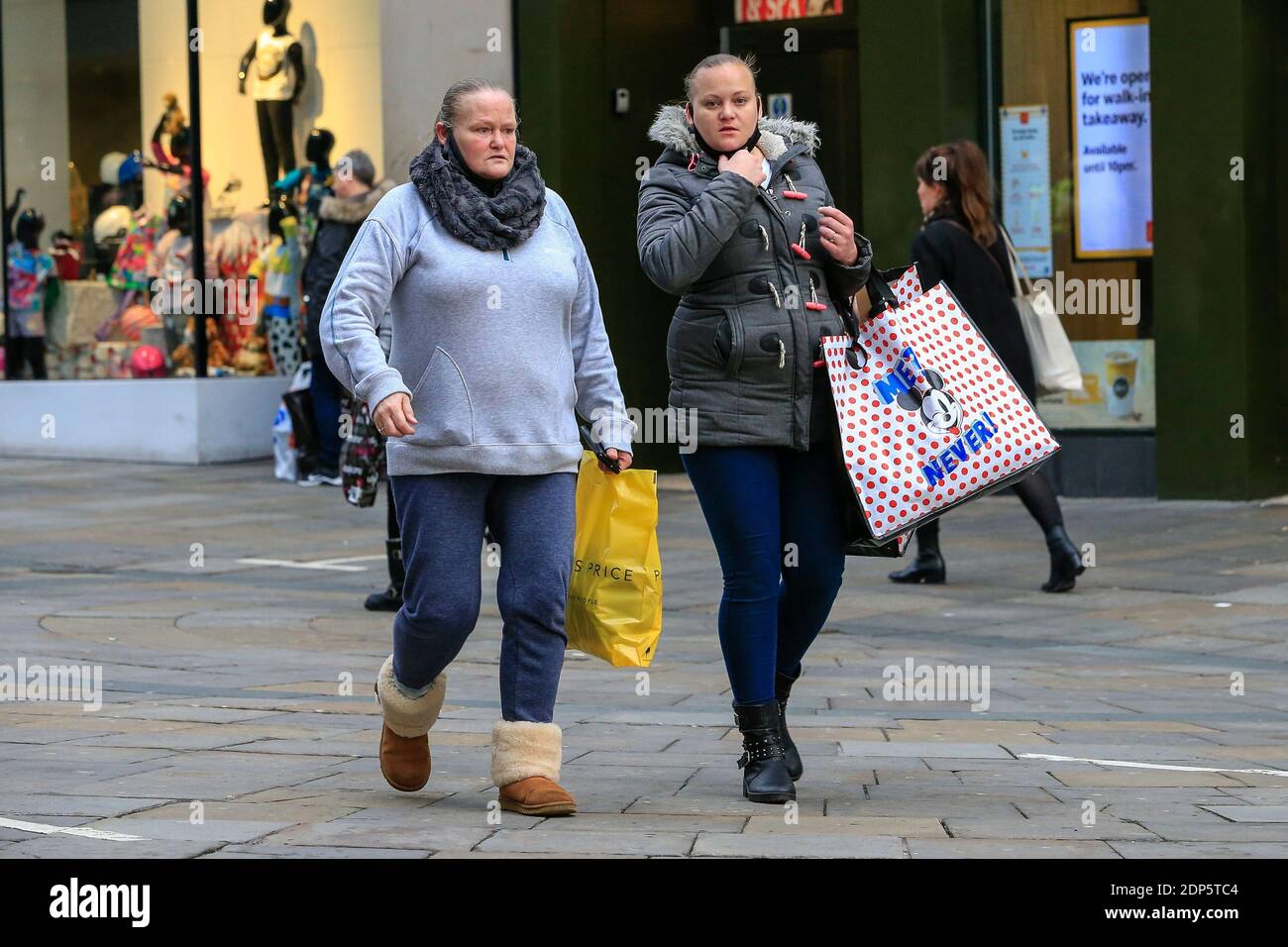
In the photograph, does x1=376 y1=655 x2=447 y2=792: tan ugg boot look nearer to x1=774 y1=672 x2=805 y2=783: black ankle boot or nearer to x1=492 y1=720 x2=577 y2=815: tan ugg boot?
x1=492 y1=720 x2=577 y2=815: tan ugg boot

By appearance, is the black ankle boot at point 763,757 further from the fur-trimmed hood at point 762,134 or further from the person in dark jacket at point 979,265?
the person in dark jacket at point 979,265

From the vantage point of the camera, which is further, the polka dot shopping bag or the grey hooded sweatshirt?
the polka dot shopping bag

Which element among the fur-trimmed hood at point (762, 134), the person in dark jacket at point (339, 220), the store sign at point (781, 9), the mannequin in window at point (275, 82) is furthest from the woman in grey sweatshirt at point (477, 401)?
the mannequin in window at point (275, 82)

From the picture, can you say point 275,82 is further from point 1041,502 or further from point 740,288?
point 740,288

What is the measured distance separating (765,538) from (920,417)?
515 millimetres

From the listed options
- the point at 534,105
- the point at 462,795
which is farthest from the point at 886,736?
the point at 534,105

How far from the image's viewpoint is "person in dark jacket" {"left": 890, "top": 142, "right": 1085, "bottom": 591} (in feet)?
31.2

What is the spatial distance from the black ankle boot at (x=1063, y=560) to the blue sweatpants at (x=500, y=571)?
15.7 feet

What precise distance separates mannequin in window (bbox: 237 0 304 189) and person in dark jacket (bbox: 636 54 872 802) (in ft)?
38.4

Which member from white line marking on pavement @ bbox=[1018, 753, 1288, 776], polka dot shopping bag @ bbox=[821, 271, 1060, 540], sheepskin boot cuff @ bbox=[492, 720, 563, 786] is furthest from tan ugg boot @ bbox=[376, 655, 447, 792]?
white line marking on pavement @ bbox=[1018, 753, 1288, 776]

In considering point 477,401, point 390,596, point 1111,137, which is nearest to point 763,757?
point 477,401

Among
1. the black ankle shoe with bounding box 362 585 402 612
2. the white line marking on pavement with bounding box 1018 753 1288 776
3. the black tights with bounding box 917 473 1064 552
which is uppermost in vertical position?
the black tights with bounding box 917 473 1064 552
